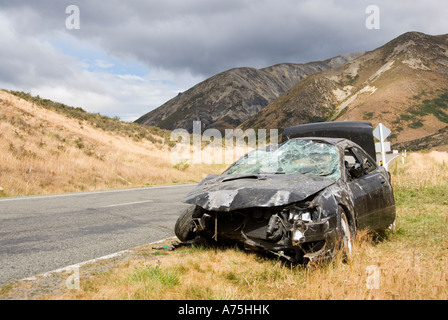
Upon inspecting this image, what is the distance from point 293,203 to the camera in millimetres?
4082

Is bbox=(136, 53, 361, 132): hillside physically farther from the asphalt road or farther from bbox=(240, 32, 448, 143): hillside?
the asphalt road

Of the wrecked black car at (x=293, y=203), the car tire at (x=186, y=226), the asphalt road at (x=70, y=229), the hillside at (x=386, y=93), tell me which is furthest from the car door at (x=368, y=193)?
the hillside at (x=386, y=93)

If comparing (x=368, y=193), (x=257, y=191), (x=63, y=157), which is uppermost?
(x=63, y=157)

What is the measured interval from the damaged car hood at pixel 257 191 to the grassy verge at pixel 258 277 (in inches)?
24.5

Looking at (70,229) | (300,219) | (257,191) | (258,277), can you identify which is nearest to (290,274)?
(258,277)

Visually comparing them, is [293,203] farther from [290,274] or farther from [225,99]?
[225,99]

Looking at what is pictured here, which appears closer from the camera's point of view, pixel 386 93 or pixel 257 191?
pixel 257 191

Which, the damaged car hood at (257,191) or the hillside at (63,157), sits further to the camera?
the hillside at (63,157)

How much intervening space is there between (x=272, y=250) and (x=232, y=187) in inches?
33.2

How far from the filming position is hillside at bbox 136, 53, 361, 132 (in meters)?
145

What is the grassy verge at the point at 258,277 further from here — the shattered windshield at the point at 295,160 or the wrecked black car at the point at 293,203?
the shattered windshield at the point at 295,160

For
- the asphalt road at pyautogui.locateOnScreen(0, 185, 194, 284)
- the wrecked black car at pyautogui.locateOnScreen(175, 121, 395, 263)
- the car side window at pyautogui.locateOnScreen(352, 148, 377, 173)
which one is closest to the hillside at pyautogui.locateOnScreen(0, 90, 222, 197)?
the asphalt road at pyautogui.locateOnScreen(0, 185, 194, 284)

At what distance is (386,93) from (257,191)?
96.3 meters

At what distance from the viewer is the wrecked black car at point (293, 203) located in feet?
13.2
